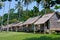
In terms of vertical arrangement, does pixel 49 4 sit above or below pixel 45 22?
above

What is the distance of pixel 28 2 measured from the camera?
73.6 metres

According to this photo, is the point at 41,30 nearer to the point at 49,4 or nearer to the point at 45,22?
the point at 45,22

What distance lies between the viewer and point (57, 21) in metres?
47.5

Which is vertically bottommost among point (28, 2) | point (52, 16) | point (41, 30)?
point (41, 30)

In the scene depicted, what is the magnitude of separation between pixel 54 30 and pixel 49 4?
25.8 m

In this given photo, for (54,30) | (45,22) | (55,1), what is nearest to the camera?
(55,1)

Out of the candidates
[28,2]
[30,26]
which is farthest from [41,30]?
[28,2]

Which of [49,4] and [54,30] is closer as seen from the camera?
[49,4]

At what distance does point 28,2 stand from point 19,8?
2584 centimetres

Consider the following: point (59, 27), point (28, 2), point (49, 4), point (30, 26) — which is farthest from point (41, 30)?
point (49, 4)

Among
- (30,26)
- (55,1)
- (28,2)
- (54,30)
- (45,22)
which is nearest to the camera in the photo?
(55,1)

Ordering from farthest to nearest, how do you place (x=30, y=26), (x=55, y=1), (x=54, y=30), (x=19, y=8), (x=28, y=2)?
(x=19, y=8) → (x=28, y=2) → (x=30, y=26) → (x=54, y=30) → (x=55, y=1)

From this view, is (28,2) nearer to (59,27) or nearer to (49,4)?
(59,27)

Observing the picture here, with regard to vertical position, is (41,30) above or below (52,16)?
below
